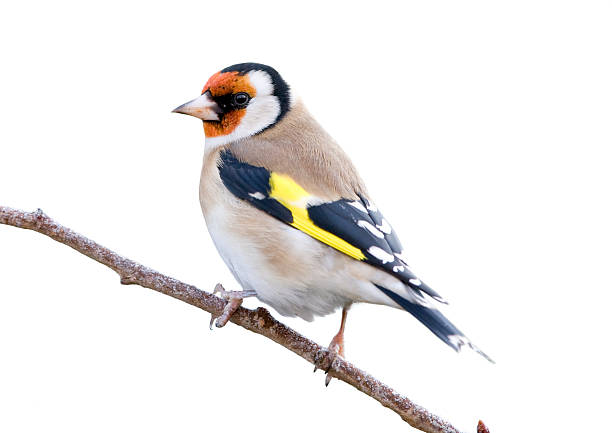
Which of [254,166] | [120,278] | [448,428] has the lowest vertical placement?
[120,278]

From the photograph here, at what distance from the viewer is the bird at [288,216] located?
8.65 ft

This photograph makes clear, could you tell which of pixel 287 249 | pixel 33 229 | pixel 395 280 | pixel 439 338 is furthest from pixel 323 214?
pixel 33 229

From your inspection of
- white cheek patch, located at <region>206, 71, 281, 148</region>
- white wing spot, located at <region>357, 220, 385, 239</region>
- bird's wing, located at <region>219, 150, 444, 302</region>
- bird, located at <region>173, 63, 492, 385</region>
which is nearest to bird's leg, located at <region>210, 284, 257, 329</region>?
bird, located at <region>173, 63, 492, 385</region>

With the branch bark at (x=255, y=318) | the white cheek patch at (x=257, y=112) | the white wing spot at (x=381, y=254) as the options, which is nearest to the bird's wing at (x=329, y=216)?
the white wing spot at (x=381, y=254)

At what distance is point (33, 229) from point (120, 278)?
0.34 m

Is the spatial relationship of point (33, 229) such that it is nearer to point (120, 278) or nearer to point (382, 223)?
point (120, 278)

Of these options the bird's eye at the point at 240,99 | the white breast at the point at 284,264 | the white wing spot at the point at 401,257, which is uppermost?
the bird's eye at the point at 240,99

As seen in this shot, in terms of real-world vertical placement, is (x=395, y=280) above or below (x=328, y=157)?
below

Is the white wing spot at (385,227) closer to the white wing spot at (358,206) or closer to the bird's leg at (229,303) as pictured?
the white wing spot at (358,206)

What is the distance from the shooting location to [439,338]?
2381 mm

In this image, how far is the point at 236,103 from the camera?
10.0 ft

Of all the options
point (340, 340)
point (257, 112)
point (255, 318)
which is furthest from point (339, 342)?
point (257, 112)

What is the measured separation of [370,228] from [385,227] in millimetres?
122

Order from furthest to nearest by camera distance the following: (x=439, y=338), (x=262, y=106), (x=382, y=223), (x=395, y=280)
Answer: (x=262, y=106) → (x=382, y=223) → (x=395, y=280) → (x=439, y=338)
